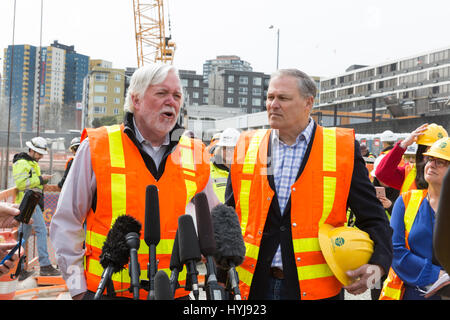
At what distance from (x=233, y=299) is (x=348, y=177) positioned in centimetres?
166

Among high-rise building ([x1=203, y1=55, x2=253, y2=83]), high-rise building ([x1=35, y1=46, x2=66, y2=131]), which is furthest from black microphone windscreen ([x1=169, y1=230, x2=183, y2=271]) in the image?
high-rise building ([x1=203, y1=55, x2=253, y2=83])

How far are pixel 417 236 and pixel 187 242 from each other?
2.39 metres

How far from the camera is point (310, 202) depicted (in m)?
2.88

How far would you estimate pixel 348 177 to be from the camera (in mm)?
2938

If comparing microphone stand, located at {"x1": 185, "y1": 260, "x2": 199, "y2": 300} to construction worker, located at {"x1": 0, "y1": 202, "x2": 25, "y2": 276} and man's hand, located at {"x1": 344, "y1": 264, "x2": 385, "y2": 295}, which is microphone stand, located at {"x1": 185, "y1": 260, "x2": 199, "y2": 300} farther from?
man's hand, located at {"x1": 344, "y1": 264, "x2": 385, "y2": 295}

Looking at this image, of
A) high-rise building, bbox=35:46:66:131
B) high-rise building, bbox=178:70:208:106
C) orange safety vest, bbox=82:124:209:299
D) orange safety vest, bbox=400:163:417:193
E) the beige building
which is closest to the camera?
orange safety vest, bbox=82:124:209:299

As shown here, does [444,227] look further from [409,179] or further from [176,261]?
[409,179]

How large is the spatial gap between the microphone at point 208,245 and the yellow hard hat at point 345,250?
1.34 metres

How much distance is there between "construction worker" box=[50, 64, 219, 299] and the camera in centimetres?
261

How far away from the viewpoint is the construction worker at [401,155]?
4.18m

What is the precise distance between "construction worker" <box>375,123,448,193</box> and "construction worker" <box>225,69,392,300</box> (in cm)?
139

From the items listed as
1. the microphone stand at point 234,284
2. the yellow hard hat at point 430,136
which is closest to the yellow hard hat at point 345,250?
the microphone stand at point 234,284

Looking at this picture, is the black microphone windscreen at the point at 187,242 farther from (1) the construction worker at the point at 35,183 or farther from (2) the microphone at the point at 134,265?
(1) the construction worker at the point at 35,183
